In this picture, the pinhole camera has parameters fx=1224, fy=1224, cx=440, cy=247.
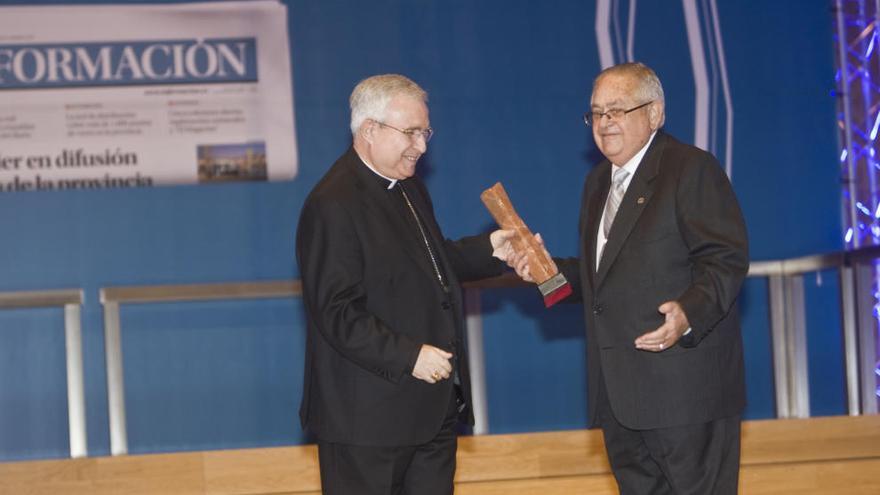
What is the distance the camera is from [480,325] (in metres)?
5.48

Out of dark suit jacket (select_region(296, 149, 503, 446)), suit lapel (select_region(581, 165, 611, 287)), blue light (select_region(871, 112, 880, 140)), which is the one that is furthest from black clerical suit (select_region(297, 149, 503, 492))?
blue light (select_region(871, 112, 880, 140))

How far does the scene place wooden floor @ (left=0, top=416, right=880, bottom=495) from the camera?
4.59 metres

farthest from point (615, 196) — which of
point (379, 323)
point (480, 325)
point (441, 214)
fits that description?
point (441, 214)

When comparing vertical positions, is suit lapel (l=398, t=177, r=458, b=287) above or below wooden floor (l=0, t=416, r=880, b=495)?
above

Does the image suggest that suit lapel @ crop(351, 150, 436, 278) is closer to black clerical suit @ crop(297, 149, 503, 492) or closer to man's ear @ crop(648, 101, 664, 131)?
black clerical suit @ crop(297, 149, 503, 492)

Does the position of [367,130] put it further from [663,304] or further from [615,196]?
[663,304]

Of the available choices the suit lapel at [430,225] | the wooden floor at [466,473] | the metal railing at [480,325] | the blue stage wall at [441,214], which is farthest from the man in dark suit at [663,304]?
the blue stage wall at [441,214]

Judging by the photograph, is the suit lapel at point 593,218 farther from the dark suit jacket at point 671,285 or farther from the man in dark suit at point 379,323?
the man in dark suit at point 379,323

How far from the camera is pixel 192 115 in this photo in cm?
580

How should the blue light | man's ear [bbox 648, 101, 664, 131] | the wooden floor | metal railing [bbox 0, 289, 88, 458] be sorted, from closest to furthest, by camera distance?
man's ear [bbox 648, 101, 664, 131] < the wooden floor < metal railing [bbox 0, 289, 88, 458] < the blue light

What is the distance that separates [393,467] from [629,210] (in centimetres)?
90

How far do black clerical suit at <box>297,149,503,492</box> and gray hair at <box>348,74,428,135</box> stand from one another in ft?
0.48

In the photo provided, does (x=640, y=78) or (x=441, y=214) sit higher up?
(x=640, y=78)

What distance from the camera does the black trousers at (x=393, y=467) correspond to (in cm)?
311
